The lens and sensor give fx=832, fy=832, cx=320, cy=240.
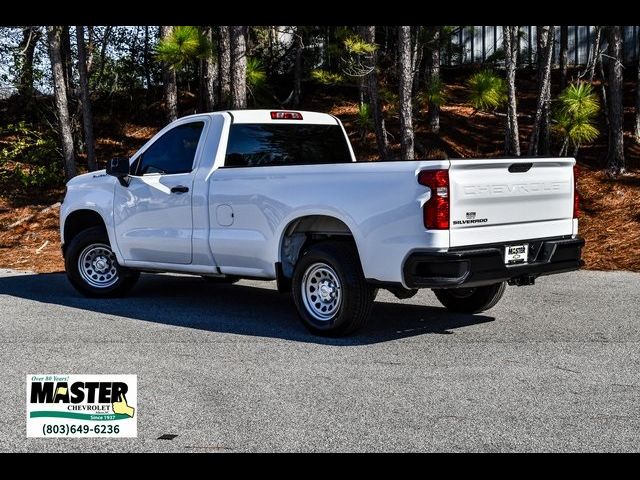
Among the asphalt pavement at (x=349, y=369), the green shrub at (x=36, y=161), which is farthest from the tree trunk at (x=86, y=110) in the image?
the asphalt pavement at (x=349, y=369)

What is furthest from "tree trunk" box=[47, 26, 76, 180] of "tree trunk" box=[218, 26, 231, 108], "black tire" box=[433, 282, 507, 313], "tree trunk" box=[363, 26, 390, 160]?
"black tire" box=[433, 282, 507, 313]

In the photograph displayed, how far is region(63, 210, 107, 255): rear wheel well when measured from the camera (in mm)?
9938

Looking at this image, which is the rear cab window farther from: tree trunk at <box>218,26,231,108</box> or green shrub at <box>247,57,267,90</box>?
tree trunk at <box>218,26,231,108</box>

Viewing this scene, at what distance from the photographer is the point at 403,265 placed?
680cm

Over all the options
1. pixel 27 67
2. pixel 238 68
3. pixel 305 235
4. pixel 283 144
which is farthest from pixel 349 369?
pixel 27 67

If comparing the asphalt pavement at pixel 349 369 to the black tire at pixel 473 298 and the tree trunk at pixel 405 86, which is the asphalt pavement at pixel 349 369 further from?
the tree trunk at pixel 405 86

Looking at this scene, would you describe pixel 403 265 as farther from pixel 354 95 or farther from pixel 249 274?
pixel 354 95

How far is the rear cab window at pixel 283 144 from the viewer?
8.67 metres

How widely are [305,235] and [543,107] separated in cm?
1038

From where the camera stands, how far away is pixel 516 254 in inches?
283

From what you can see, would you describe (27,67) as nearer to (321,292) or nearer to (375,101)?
(375,101)

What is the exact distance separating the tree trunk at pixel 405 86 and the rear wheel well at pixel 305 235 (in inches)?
278
